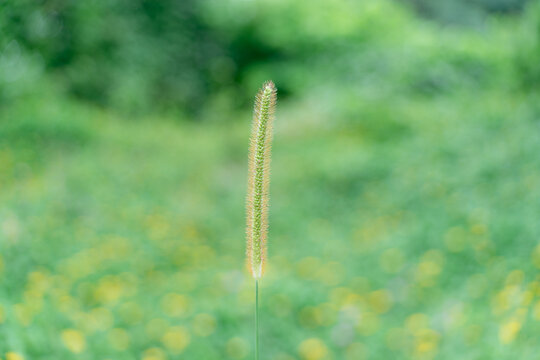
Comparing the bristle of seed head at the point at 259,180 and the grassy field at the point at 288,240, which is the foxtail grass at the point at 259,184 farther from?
the grassy field at the point at 288,240

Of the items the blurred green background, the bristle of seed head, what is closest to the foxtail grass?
the bristle of seed head

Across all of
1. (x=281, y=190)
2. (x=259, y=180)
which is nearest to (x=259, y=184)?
(x=259, y=180)

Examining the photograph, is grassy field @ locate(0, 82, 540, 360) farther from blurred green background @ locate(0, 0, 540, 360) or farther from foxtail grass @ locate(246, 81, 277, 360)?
foxtail grass @ locate(246, 81, 277, 360)

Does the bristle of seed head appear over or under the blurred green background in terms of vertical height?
under

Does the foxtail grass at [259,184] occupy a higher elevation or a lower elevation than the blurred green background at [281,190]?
lower

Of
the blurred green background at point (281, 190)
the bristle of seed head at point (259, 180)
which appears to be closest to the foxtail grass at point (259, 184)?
the bristle of seed head at point (259, 180)

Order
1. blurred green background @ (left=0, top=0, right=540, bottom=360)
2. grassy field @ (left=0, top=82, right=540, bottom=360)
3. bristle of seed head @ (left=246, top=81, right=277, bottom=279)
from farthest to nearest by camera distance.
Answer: blurred green background @ (left=0, top=0, right=540, bottom=360) → grassy field @ (left=0, top=82, right=540, bottom=360) → bristle of seed head @ (left=246, top=81, right=277, bottom=279)
